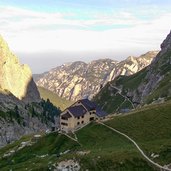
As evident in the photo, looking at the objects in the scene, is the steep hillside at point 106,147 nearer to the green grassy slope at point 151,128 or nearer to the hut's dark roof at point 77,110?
the green grassy slope at point 151,128

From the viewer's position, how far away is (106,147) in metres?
122

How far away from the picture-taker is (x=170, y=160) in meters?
103

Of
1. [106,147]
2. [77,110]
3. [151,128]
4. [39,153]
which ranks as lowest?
[39,153]

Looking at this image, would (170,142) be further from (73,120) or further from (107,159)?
(73,120)

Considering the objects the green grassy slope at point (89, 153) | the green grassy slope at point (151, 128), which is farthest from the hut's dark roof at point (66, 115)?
the green grassy slope at point (151, 128)

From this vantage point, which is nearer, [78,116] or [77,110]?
[78,116]

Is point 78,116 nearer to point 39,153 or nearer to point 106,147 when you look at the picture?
point 39,153

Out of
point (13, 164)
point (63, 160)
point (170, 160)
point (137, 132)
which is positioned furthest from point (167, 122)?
point (13, 164)

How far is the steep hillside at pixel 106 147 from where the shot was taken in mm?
105688

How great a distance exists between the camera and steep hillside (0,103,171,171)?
106 metres

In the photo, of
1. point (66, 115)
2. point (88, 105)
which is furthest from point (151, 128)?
point (88, 105)

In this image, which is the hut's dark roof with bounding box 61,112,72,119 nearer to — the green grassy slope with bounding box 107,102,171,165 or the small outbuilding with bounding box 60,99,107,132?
the small outbuilding with bounding box 60,99,107,132

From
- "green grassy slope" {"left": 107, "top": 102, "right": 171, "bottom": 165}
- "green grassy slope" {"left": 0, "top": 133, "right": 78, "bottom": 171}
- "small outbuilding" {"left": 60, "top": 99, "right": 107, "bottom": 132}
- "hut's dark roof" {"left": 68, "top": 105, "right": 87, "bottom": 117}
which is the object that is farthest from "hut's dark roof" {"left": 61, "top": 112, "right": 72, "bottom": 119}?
"green grassy slope" {"left": 107, "top": 102, "right": 171, "bottom": 165}

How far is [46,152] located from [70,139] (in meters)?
9.79
